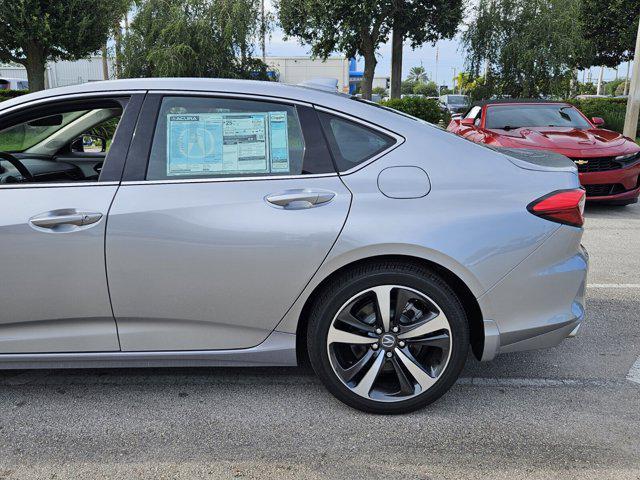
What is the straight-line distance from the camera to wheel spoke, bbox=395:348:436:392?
9.28 feet

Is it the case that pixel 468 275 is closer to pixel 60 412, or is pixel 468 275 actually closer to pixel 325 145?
pixel 325 145

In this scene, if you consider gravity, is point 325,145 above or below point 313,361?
above

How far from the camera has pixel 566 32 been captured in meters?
21.3

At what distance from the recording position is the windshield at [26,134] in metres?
3.23

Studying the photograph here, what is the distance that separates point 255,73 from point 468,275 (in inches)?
793

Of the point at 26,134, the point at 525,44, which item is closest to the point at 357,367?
the point at 26,134

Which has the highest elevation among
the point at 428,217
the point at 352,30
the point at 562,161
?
the point at 352,30

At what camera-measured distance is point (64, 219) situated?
8.79 ft

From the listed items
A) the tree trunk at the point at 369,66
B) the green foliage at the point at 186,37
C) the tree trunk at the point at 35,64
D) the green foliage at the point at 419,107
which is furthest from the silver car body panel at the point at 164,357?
the tree trunk at the point at 369,66

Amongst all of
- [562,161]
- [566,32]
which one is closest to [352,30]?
[566,32]

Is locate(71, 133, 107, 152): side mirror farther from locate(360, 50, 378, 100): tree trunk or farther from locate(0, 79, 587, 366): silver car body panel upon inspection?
locate(360, 50, 378, 100): tree trunk

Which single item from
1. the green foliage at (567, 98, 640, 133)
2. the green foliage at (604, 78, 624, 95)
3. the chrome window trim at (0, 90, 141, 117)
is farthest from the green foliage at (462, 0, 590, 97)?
the green foliage at (604, 78, 624, 95)

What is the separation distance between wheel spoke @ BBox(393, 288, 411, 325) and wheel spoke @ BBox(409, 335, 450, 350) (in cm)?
13

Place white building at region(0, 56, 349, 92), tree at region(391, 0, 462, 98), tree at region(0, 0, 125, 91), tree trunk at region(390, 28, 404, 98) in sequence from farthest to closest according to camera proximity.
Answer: white building at region(0, 56, 349, 92), tree trunk at region(390, 28, 404, 98), tree at region(391, 0, 462, 98), tree at region(0, 0, 125, 91)
